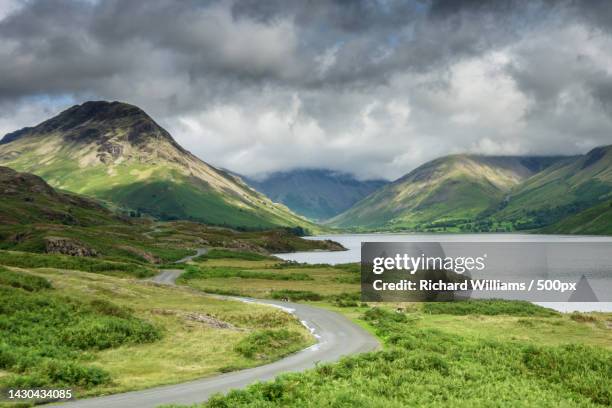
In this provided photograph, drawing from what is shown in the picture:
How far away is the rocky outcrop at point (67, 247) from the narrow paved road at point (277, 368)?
300ft

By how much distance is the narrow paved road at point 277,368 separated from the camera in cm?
3172

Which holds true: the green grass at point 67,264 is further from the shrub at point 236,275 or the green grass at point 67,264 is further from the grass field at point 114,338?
the grass field at point 114,338

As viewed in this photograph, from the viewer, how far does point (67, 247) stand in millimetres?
145625

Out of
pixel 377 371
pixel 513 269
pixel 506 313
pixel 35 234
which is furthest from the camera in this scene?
pixel 513 269

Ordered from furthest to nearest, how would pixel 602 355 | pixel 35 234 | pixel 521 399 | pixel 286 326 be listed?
1. pixel 35 234
2. pixel 286 326
3. pixel 602 355
4. pixel 521 399

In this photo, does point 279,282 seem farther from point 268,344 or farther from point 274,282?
point 268,344

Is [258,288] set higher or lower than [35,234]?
lower

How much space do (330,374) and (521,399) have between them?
1200 centimetres

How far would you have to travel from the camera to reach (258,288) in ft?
386

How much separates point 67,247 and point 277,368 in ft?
399

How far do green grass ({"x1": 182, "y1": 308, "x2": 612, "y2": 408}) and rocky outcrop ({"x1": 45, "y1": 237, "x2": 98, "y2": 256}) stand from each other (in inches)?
4995

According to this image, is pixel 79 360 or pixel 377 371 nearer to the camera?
pixel 377 371

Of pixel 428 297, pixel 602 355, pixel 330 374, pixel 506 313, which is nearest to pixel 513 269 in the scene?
pixel 428 297

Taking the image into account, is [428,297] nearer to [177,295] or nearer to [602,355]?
[177,295]
